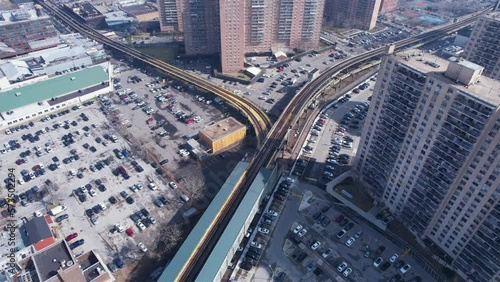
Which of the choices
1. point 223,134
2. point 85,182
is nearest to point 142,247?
point 85,182

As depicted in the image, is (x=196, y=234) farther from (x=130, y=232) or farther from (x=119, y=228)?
(x=119, y=228)

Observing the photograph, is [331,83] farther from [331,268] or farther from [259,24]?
[331,268]

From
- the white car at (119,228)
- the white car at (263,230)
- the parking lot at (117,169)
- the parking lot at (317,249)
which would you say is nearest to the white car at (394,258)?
the parking lot at (317,249)

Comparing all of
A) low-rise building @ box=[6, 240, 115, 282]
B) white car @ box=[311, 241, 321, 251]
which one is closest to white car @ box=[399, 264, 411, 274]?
white car @ box=[311, 241, 321, 251]

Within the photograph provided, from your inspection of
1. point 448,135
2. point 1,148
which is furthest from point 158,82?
point 448,135

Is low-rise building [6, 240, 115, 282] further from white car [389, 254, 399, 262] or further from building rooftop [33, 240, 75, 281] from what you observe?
white car [389, 254, 399, 262]
